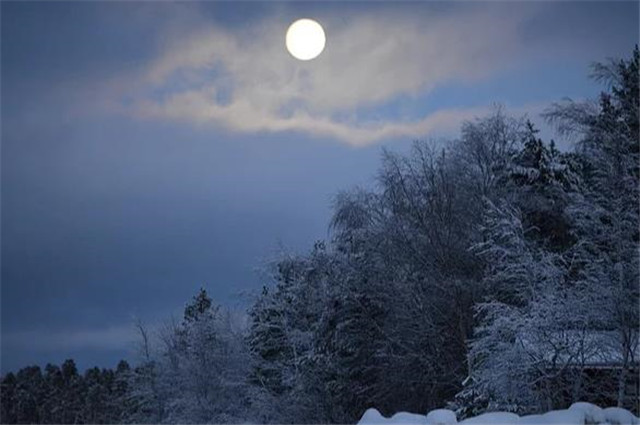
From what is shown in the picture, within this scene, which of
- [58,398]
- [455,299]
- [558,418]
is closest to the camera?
[558,418]

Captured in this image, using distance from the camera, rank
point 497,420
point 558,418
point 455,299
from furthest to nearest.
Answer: point 455,299 → point 558,418 → point 497,420

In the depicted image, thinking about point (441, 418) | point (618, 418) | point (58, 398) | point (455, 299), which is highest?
point (455, 299)

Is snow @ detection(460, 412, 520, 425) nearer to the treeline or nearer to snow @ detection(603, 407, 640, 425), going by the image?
snow @ detection(603, 407, 640, 425)

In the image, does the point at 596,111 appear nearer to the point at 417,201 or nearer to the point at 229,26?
the point at 417,201

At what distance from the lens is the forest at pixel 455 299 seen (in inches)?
693

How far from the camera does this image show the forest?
1759 centimetres

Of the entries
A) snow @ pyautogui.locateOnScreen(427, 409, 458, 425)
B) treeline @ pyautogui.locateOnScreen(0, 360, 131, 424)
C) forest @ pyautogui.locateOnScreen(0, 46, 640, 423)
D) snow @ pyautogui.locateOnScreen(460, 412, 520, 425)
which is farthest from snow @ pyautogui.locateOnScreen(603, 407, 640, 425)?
treeline @ pyautogui.locateOnScreen(0, 360, 131, 424)

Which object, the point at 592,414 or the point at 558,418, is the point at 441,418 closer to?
the point at 558,418

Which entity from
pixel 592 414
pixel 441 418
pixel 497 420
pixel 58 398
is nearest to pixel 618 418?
pixel 592 414

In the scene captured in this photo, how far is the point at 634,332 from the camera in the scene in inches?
649

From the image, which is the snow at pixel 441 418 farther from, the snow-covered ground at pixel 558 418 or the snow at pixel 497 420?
the snow at pixel 497 420

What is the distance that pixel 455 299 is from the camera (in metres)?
23.8

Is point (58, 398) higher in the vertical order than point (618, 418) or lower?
higher

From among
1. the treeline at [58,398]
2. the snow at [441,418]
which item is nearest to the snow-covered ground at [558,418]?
the snow at [441,418]
